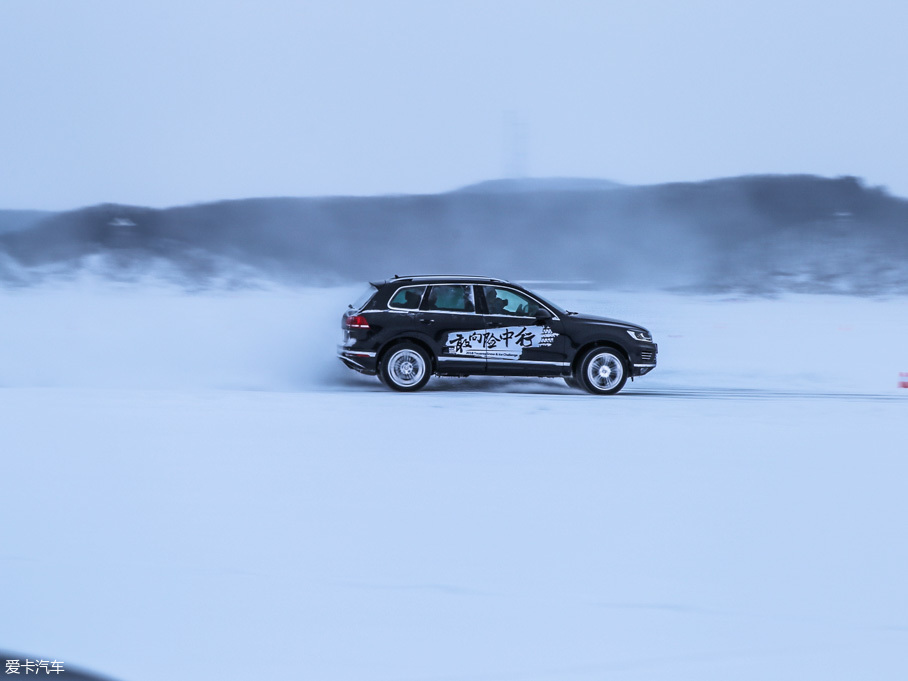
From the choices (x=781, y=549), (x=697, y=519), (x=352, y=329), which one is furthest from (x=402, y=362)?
(x=781, y=549)

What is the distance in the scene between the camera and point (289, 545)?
5.46 metres

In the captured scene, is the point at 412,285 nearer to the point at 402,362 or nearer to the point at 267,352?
the point at 402,362

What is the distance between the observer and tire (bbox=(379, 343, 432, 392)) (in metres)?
11.4

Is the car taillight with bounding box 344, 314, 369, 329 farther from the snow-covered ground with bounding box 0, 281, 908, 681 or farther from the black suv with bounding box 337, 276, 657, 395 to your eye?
the snow-covered ground with bounding box 0, 281, 908, 681

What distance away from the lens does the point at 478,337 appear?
1128 cm

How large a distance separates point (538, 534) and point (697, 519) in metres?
1.09

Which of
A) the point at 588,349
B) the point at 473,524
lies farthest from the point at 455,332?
the point at 473,524

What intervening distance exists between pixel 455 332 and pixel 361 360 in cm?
117

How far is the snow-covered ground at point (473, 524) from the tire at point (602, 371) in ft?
1.20

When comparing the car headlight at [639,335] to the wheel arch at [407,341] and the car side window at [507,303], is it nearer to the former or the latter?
the car side window at [507,303]

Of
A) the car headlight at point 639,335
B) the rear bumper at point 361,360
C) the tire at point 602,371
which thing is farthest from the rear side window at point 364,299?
the car headlight at point 639,335

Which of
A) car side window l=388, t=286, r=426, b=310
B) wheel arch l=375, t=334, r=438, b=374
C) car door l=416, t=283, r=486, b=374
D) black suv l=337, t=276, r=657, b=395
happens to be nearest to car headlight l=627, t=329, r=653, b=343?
black suv l=337, t=276, r=657, b=395

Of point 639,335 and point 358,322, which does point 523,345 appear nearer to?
point 639,335

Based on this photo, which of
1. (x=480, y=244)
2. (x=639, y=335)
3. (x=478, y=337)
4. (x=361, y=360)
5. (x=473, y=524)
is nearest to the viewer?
(x=473, y=524)
